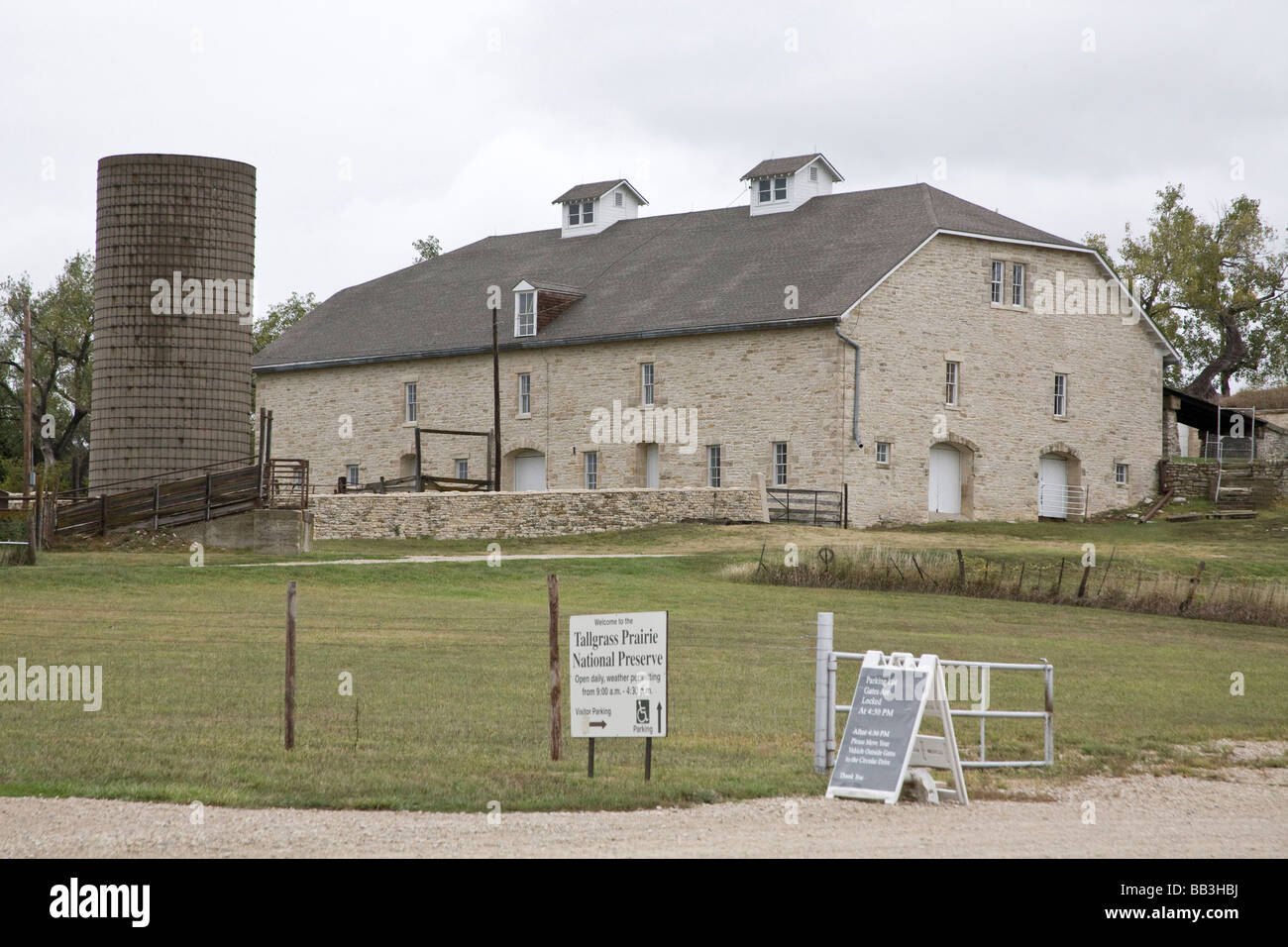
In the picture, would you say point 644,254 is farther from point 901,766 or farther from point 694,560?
point 901,766

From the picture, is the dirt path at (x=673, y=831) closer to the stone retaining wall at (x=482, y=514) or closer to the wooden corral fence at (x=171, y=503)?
the wooden corral fence at (x=171, y=503)

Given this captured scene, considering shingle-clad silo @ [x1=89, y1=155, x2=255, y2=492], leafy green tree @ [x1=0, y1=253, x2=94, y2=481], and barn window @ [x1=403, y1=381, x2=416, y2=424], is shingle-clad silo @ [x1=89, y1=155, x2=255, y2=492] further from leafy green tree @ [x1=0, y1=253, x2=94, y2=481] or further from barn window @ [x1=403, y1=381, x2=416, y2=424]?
leafy green tree @ [x1=0, y1=253, x2=94, y2=481]

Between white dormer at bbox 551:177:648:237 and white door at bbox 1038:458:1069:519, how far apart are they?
18.8 metres

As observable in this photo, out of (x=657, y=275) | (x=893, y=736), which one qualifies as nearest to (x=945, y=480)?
(x=657, y=275)

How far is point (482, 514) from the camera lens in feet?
147

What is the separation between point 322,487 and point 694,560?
24.5 metres

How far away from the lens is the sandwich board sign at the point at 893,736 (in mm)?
12703

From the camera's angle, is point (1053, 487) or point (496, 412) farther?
point (1053, 487)

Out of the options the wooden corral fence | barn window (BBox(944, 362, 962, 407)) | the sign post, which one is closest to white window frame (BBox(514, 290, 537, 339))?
barn window (BBox(944, 362, 962, 407))

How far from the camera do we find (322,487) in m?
58.5

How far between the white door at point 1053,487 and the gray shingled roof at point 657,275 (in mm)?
7125

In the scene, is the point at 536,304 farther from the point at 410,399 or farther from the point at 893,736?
the point at 893,736

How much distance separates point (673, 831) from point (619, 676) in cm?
189

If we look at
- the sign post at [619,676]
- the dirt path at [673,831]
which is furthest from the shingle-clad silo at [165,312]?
the dirt path at [673,831]
